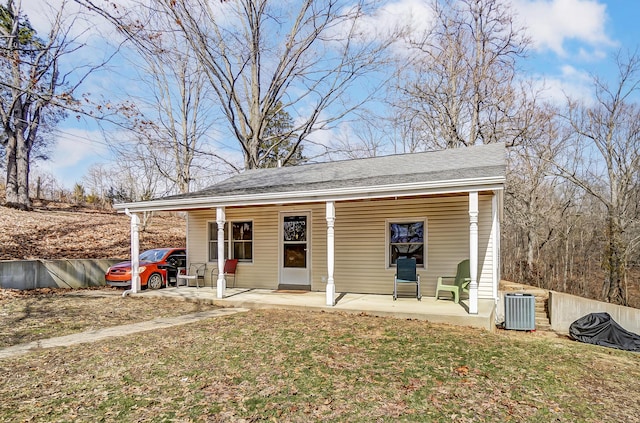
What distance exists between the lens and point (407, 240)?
31.8 ft

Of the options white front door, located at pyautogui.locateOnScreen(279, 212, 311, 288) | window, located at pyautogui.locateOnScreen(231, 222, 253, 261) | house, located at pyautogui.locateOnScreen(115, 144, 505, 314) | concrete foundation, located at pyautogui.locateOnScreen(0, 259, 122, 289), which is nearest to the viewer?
house, located at pyautogui.locateOnScreen(115, 144, 505, 314)

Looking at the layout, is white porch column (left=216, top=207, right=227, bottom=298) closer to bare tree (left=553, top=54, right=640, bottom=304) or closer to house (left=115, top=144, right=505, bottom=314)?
house (left=115, top=144, right=505, bottom=314)

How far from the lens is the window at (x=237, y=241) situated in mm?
11523

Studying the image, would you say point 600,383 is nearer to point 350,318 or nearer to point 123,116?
point 350,318

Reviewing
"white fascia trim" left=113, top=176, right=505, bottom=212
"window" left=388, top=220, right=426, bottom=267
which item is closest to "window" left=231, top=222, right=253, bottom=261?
"white fascia trim" left=113, top=176, right=505, bottom=212

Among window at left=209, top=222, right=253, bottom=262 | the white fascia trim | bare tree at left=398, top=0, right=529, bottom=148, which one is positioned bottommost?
window at left=209, top=222, right=253, bottom=262

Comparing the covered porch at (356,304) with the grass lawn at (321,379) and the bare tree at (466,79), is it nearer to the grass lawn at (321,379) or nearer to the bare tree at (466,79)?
the grass lawn at (321,379)

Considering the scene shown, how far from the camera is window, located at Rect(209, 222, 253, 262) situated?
1152cm

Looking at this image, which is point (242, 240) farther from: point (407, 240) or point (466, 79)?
point (466, 79)

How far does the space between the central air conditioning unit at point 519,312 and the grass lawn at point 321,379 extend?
2.09m

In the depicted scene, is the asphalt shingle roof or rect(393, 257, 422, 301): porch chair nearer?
the asphalt shingle roof

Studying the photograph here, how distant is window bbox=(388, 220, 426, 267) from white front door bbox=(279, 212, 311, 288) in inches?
87.0

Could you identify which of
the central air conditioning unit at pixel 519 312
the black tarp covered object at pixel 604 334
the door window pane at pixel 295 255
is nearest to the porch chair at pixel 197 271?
the door window pane at pixel 295 255

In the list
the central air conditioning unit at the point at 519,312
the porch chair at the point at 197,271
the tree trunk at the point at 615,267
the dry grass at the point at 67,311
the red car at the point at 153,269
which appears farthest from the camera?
the tree trunk at the point at 615,267
